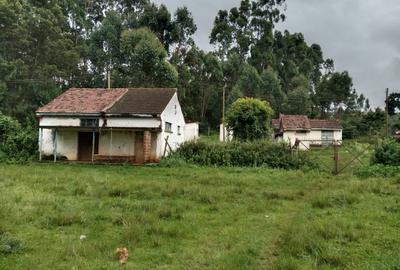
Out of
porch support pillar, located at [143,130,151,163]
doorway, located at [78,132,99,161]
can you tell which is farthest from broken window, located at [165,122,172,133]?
doorway, located at [78,132,99,161]

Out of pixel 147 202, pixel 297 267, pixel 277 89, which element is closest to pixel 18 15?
pixel 277 89

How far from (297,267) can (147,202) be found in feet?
20.6

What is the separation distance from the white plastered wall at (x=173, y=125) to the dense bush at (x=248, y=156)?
5.07 ft

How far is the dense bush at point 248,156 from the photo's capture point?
2334cm

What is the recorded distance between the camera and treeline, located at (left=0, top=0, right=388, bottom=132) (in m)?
41.4

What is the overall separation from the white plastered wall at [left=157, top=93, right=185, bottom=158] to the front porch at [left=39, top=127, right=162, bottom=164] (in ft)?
0.54

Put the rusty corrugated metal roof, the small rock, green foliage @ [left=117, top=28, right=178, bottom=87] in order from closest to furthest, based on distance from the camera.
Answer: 1. the small rock
2. the rusty corrugated metal roof
3. green foliage @ [left=117, top=28, right=178, bottom=87]

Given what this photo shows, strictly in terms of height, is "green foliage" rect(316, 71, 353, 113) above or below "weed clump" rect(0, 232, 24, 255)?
above

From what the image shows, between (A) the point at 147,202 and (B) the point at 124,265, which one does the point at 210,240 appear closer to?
(B) the point at 124,265

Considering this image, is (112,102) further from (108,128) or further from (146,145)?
(146,145)

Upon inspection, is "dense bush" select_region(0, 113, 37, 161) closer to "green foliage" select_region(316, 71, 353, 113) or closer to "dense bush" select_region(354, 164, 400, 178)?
"dense bush" select_region(354, 164, 400, 178)

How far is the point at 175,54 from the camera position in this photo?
49.9 metres

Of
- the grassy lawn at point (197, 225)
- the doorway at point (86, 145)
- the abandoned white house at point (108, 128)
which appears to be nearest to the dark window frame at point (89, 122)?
the abandoned white house at point (108, 128)

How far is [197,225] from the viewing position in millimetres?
9188
